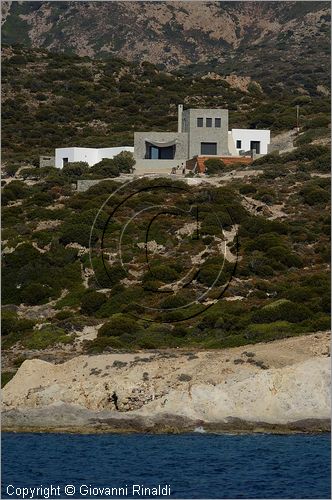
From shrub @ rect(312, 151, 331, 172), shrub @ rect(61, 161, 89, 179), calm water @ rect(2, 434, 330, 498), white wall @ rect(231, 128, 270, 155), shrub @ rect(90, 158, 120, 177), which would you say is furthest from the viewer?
white wall @ rect(231, 128, 270, 155)

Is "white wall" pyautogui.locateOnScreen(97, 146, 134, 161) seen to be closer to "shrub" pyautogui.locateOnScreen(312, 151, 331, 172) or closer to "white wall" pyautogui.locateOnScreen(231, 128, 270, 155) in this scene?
"white wall" pyautogui.locateOnScreen(231, 128, 270, 155)

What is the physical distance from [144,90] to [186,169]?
3722 cm

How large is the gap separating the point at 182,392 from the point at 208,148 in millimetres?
49780

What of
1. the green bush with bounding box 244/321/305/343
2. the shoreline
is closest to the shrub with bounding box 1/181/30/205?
the green bush with bounding box 244/321/305/343

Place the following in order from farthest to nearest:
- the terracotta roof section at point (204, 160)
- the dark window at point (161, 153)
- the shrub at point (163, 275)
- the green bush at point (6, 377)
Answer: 1. the dark window at point (161, 153)
2. the terracotta roof section at point (204, 160)
3. the shrub at point (163, 275)
4. the green bush at point (6, 377)

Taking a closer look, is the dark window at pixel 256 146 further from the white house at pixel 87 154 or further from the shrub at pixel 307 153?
the white house at pixel 87 154

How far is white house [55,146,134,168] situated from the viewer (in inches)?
3755

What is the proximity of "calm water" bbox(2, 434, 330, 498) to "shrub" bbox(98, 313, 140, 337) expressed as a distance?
39.0 ft

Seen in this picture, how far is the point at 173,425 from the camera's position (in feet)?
156

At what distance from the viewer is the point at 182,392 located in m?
48.1

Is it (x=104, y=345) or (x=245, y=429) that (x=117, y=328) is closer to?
(x=104, y=345)

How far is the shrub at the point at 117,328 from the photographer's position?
193 ft

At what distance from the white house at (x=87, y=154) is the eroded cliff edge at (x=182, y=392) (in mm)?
44399

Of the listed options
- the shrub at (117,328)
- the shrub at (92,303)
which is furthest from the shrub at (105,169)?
the shrub at (117,328)
